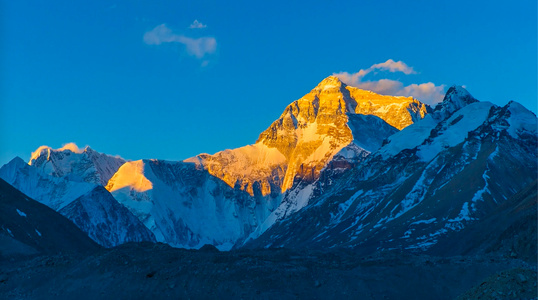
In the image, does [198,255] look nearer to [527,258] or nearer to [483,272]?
[483,272]

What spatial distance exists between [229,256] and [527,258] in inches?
2711

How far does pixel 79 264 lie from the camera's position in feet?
313

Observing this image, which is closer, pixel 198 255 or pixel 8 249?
pixel 198 255

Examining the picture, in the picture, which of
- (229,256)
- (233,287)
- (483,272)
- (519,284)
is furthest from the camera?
(229,256)

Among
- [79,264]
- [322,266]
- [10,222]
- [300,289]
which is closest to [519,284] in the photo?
[300,289]

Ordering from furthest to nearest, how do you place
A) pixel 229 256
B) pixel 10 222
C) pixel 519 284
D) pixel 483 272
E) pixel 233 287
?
1. pixel 10 222
2. pixel 229 256
3. pixel 483 272
4. pixel 233 287
5. pixel 519 284

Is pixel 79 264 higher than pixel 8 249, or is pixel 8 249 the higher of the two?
pixel 8 249

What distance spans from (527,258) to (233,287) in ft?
251

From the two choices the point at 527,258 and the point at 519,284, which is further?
the point at 527,258

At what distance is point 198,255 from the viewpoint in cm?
9844

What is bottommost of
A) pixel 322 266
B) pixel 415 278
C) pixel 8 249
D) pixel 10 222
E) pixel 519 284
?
pixel 519 284

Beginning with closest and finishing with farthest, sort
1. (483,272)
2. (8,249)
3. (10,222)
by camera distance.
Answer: (483,272) → (8,249) → (10,222)

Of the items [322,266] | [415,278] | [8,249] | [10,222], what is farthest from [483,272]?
[10,222]

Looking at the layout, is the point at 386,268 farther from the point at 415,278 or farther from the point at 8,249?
the point at 8,249
